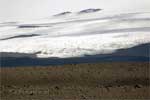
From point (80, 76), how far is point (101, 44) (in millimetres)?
1771

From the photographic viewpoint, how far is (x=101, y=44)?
22.1 ft

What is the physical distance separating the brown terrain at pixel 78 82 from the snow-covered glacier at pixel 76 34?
0.98 meters

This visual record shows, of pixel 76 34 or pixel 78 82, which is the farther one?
pixel 76 34

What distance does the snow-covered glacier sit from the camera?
6633 millimetres

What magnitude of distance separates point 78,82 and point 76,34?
321 cm

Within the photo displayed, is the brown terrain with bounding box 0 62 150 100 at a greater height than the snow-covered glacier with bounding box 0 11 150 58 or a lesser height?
lesser

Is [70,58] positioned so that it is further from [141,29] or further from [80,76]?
[141,29]

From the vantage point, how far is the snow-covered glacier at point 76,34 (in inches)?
261

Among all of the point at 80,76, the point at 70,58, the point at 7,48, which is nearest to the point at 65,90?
the point at 80,76

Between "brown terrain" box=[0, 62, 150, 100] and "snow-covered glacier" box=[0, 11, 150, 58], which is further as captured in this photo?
"snow-covered glacier" box=[0, 11, 150, 58]

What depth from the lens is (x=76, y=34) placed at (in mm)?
8039

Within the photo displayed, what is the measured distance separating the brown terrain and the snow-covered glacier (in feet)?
3.21

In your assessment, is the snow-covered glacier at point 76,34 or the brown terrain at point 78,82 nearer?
the brown terrain at point 78,82

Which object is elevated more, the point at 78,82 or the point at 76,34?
the point at 76,34
